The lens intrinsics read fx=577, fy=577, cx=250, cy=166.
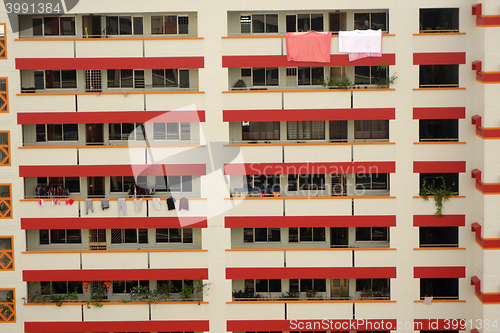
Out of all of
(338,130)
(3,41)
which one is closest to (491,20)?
(338,130)

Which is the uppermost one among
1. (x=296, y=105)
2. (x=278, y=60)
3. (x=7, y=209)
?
(x=278, y=60)

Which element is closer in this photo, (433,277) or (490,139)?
(490,139)

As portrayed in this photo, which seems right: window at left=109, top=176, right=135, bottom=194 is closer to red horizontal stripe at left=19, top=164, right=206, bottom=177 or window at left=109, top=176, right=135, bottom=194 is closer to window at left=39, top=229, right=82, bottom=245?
red horizontal stripe at left=19, top=164, right=206, bottom=177

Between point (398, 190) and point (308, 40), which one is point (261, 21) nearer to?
point (308, 40)

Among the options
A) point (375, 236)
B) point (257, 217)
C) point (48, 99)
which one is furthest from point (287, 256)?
point (48, 99)

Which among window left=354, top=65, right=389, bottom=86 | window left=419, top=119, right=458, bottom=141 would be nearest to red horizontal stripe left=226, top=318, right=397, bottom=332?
window left=419, top=119, right=458, bottom=141

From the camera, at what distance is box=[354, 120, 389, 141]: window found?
95.2 ft

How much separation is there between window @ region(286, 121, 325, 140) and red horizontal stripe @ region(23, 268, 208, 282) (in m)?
8.13

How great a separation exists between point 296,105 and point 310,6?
472cm

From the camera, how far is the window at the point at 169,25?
1133 inches

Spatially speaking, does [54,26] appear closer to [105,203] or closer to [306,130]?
[105,203]

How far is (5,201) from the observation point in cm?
2853

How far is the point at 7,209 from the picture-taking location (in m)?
28.6

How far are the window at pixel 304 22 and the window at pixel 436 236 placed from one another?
1155cm
